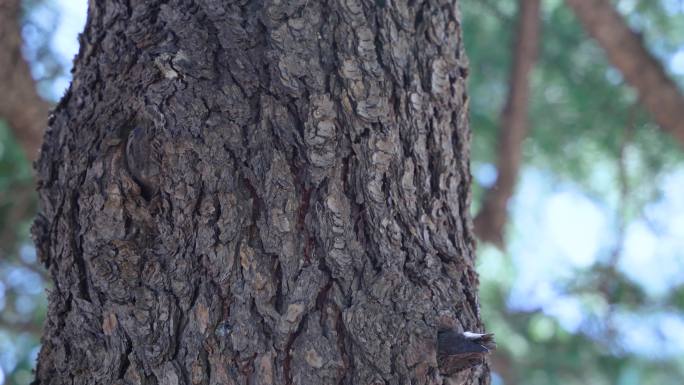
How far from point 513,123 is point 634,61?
426 mm

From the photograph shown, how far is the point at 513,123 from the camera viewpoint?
267cm

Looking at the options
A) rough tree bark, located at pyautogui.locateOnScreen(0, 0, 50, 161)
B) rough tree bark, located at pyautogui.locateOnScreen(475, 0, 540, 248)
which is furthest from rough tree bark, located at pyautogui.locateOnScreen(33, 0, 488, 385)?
rough tree bark, located at pyautogui.locateOnScreen(475, 0, 540, 248)

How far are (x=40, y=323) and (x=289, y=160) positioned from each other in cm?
176

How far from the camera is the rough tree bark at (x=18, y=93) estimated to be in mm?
2037

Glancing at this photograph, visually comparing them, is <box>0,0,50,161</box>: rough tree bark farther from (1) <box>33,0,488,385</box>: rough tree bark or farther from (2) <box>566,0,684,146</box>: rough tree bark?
(2) <box>566,0,684,146</box>: rough tree bark

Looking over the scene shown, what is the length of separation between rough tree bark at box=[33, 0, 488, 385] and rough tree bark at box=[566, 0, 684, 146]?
5.65 feet

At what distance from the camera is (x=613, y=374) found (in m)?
2.79

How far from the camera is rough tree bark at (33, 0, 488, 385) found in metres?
0.88

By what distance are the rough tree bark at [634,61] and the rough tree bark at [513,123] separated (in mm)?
154

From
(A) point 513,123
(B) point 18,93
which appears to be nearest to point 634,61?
(A) point 513,123

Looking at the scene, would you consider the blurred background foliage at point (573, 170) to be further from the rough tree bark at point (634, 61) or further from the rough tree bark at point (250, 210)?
Result: the rough tree bark at point (250, 210)

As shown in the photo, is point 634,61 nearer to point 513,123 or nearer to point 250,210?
point 513,123

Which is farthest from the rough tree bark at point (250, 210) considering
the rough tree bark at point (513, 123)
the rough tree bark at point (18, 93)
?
the rough tree bark at point (513, 123)

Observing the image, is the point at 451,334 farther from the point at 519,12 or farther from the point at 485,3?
the point at 485,3
